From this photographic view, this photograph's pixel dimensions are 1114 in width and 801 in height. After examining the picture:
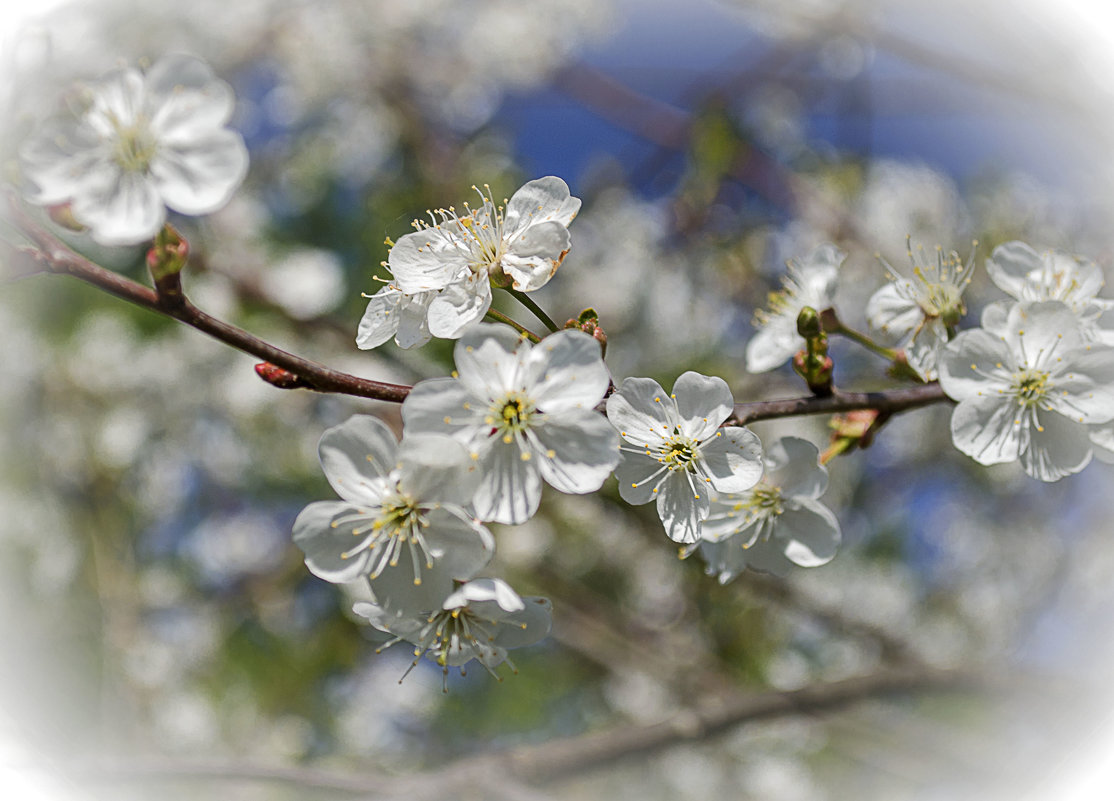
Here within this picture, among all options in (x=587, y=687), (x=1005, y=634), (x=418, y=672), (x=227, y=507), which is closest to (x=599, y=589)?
(x=587, y=687)

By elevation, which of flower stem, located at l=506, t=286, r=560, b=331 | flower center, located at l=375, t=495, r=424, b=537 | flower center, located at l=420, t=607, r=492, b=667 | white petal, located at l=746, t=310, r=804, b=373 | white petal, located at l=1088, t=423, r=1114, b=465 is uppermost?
white petal, located at l=746, t=310, r=804, b=373

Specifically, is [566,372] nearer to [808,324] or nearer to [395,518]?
[395,518]

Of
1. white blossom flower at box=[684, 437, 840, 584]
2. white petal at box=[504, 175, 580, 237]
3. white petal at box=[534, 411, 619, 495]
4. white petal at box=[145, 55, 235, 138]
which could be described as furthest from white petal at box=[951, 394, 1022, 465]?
white petal at box=[145, 55, 235, 138]

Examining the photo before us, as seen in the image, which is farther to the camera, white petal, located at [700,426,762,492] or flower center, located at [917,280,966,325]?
flower center, located at [917,280,966,325]

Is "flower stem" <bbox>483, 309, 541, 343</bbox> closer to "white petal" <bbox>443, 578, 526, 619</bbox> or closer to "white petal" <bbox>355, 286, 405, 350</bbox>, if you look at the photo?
"white petal" <bbox>355, 286, 405, 350</bbox>

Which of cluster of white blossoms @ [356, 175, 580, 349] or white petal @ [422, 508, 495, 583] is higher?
cluster of white blossoms @ [356, 175, 580, 349]

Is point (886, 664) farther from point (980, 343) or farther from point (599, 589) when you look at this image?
point (980, 343)
